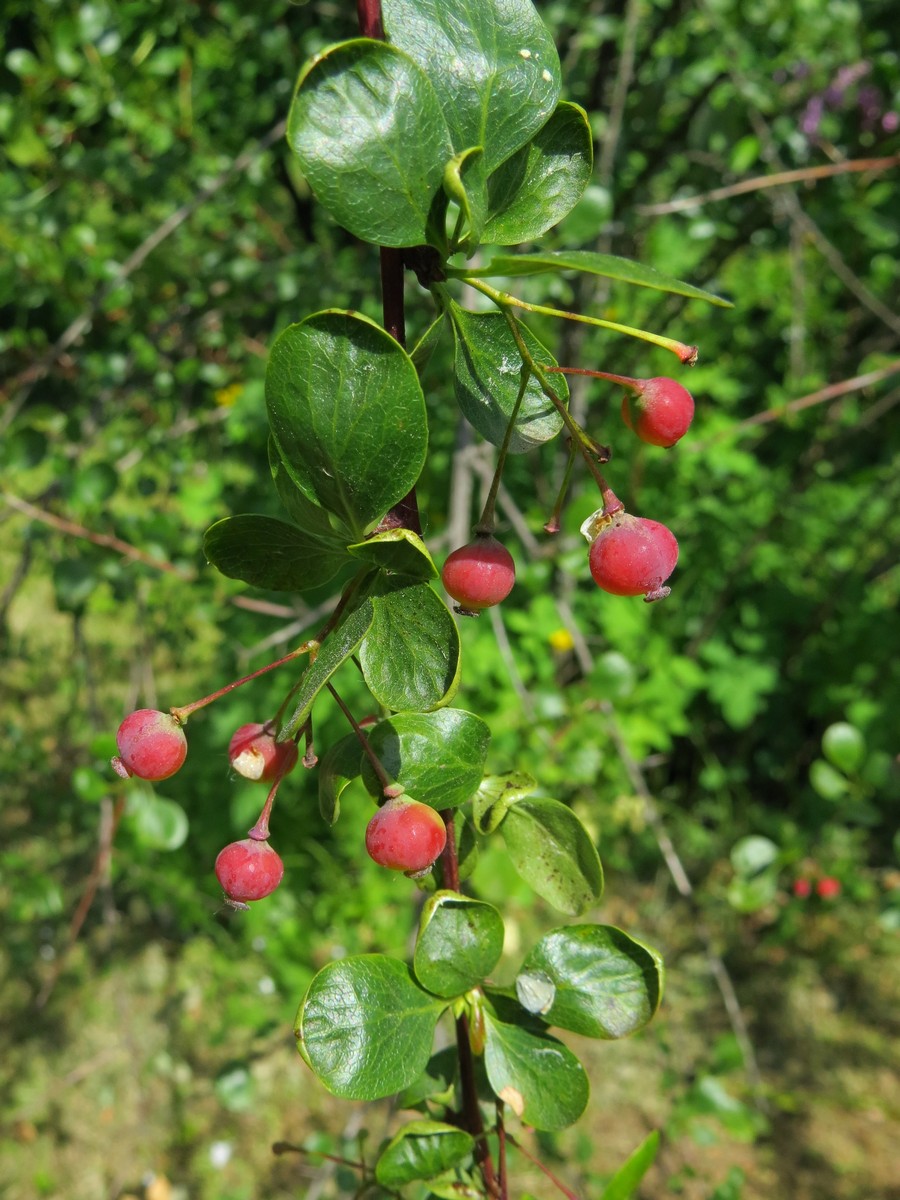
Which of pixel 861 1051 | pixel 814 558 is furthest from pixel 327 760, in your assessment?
pixel 814 558

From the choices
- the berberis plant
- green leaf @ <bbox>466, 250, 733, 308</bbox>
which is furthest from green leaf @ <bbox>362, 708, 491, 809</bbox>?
green leaf @ <bbox>466, 250, 733, 308</bbox>

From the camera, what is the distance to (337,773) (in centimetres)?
47

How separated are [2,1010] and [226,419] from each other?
1.78 metres

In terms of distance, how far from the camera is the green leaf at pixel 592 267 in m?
0.32

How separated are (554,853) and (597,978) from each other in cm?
7

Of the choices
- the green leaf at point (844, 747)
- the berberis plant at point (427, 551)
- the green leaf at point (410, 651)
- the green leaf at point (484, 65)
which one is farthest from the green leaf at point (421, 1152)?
the green leaf at point (844, 747)

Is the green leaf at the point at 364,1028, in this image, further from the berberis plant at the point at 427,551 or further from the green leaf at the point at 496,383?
the green leaf at the point at 496,383

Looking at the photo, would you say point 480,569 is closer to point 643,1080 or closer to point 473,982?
point 473,982

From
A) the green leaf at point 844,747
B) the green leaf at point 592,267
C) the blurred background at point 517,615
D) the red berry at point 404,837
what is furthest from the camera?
the blurred background at point 517,615

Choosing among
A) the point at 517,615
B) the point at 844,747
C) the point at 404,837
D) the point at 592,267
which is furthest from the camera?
the point at 517,615

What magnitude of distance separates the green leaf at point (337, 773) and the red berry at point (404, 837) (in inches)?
1.4

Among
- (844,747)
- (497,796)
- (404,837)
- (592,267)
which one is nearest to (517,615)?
(844,747)

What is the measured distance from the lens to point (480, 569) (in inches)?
18.2

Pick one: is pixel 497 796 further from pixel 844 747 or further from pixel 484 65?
pixel 844 747
